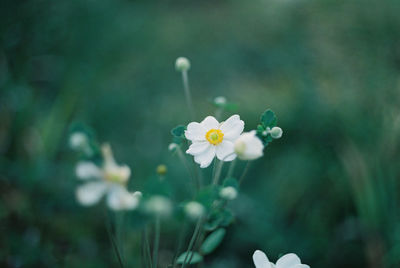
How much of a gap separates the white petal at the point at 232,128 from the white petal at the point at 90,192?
0.88 ft

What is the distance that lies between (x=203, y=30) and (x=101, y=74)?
144 centimetres

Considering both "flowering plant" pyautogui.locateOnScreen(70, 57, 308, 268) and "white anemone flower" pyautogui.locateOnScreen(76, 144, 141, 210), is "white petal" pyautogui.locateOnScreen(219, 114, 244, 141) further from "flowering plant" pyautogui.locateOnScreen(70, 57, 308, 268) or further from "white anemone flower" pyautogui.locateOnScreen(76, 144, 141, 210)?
"white anemone flower" pyautogui.locateOnScreen(76, 144, 141, 210)

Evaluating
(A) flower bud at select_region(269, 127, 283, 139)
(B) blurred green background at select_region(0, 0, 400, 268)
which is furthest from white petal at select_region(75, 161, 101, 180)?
(B) blurred green background at select_region(0, 0, 400, 268)

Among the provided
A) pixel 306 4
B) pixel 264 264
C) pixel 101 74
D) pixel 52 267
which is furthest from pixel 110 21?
pixel 264 264

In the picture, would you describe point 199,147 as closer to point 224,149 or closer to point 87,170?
point 224,149

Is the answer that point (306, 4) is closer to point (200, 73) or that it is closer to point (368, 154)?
point (200, 73)

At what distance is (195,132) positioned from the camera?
0.64 metres

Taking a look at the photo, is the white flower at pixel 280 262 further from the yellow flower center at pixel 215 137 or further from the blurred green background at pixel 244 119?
the blurred green background at pixel 244 119

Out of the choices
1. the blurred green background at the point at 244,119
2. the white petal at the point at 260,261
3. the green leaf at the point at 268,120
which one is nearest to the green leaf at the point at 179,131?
the green leaf at the point at 268,120

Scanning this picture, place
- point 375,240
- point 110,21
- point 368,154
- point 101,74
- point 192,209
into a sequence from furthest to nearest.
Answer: point 110,21, point 101,74, point 368,154, point 375,240, point 192,209

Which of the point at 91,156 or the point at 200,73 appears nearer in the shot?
the point at 91,156

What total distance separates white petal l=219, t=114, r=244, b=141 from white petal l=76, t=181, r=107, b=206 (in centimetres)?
27

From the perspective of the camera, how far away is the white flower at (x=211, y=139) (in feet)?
2.03

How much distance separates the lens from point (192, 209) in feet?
1.36
